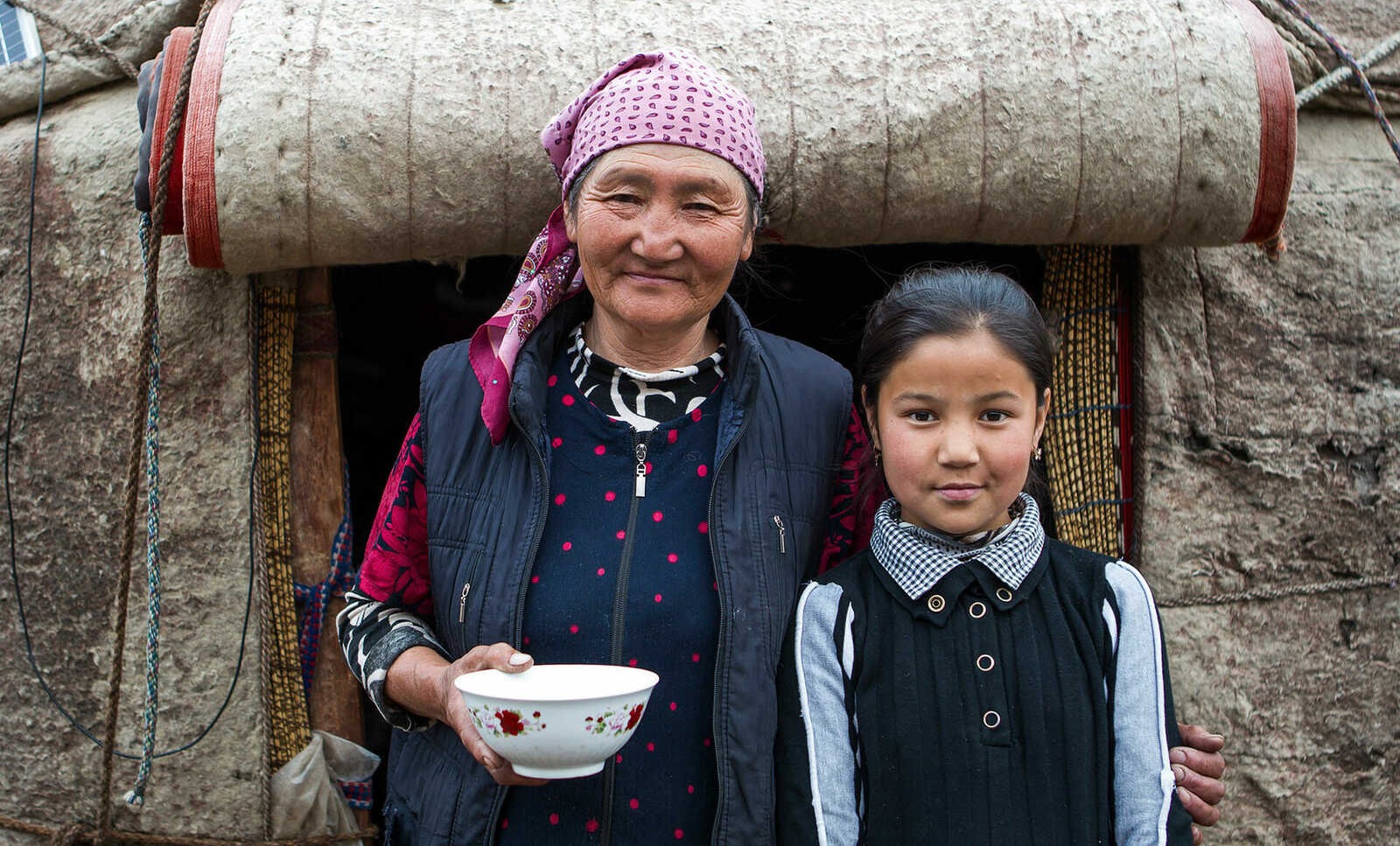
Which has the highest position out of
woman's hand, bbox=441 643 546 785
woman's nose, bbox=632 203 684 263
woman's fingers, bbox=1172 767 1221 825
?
woman's nose, bbox=632 203 684 263

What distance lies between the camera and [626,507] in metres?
1.61

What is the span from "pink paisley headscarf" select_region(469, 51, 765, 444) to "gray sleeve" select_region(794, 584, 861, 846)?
545mm

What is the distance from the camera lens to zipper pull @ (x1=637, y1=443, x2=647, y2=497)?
161 cm

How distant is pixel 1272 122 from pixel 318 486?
1.97 meters

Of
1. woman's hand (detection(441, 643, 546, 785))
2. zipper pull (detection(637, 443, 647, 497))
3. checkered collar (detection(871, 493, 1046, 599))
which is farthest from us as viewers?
zipper pull (detection(637, 443, 647, 497))

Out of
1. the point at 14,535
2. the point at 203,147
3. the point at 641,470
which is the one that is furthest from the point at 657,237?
the point at 14,535

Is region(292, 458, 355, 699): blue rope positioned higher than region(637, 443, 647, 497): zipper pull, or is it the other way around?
region(637, 443, 647, 497): zipper pull

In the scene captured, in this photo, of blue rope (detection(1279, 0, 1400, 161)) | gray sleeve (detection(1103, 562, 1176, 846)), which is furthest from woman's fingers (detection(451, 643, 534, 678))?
blue rope (detection(1279, 0, 1400, 161))

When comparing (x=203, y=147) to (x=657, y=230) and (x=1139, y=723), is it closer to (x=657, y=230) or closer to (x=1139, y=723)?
(x=657, y=230)

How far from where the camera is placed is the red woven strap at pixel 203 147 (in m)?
1.84

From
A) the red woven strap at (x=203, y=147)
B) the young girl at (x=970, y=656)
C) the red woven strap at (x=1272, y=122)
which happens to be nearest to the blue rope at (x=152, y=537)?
the red woven strap at (x=203, y=147)

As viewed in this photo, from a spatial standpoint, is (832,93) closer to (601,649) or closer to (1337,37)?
(601,649)

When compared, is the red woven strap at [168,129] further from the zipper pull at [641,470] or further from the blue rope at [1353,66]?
the blue rope at [1353,66]

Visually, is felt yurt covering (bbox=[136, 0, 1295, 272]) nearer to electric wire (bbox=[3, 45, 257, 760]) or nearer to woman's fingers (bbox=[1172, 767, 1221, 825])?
electric wire (bbox=[3, 45, 257, 760])
